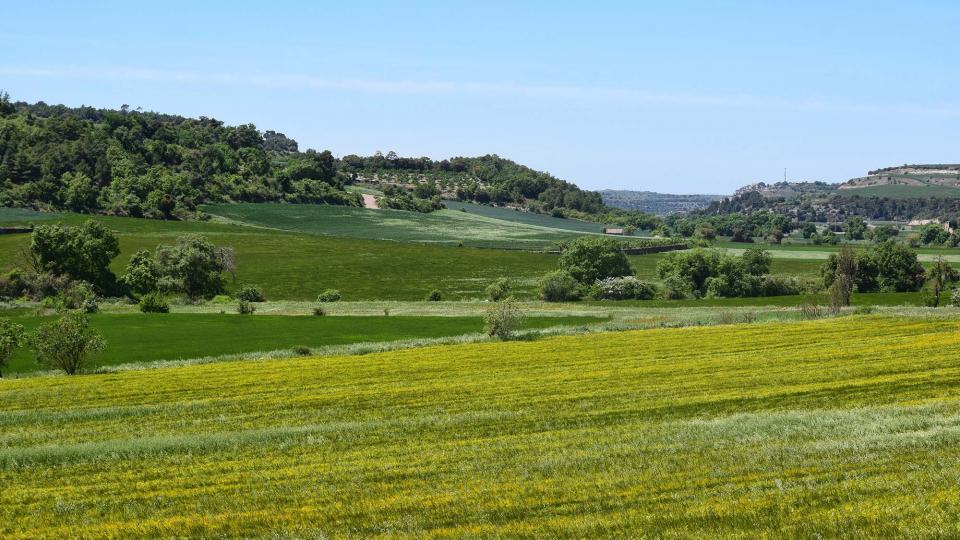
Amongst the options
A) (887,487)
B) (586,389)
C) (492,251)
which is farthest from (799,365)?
(492,251)

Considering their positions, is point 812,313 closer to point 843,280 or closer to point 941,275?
point 843,280

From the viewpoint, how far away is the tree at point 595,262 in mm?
137625

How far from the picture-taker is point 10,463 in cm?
3112

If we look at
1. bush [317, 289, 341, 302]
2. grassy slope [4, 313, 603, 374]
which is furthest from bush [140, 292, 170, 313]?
bush [317, 289, 341, 302]

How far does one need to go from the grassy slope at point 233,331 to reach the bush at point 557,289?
33129mm

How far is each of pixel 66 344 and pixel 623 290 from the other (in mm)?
78194

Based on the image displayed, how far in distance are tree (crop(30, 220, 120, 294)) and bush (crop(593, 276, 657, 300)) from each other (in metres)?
59.1

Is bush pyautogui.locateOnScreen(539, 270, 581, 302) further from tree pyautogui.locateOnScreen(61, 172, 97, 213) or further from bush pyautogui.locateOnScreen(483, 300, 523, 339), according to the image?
tree pyautogui.locateOnScreen(61, 172, 97, 213)

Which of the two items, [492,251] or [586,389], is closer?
[586,389]

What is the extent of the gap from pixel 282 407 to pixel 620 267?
99.7 m

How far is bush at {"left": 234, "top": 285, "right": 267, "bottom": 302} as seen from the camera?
121625mm

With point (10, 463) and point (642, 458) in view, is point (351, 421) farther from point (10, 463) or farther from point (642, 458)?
point (642, 458)

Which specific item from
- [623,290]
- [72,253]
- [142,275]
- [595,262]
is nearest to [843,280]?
[623,290]

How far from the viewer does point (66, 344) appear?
201ft
